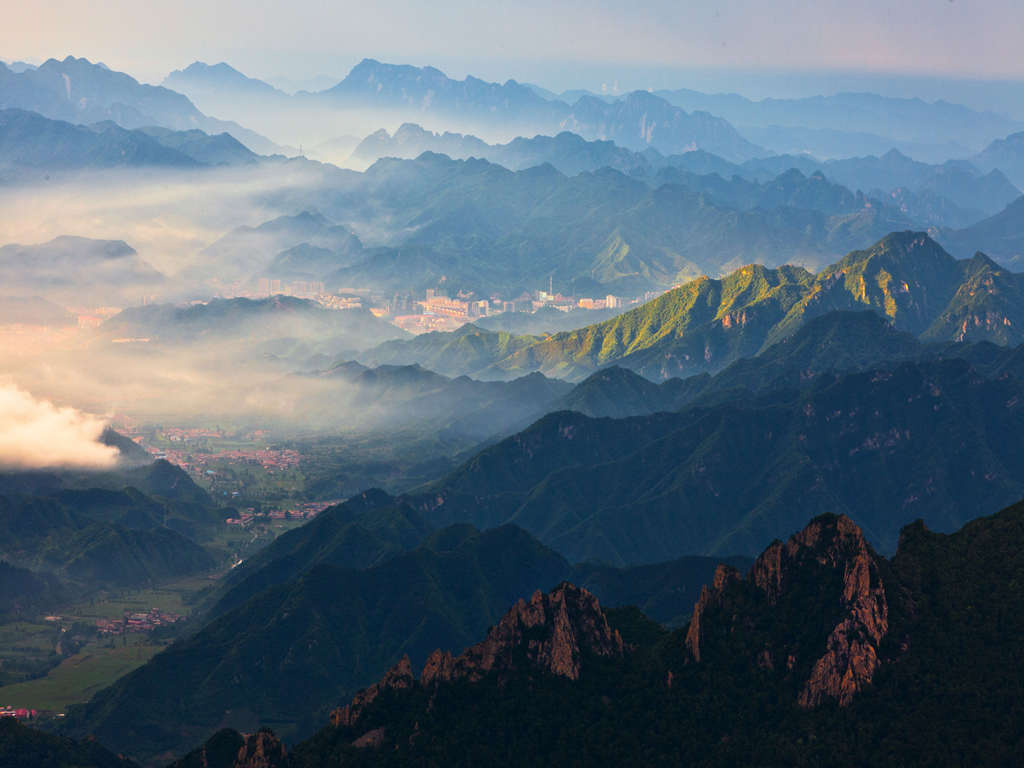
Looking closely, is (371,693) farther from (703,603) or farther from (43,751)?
(43,751)

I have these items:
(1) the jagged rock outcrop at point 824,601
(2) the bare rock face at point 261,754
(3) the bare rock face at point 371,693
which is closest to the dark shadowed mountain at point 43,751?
(2) the bare rock face at point 261,754

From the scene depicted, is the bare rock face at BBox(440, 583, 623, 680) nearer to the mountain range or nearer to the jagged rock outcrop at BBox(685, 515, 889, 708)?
the mountain range

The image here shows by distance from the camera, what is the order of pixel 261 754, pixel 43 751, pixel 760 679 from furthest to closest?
pixel 43 751 → pixel 760 679 → pixel 261 754

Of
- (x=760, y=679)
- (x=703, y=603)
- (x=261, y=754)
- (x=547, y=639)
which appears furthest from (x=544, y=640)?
(x=261, y=754)

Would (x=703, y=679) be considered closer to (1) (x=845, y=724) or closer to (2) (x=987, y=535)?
(1) (x=845, y=724)

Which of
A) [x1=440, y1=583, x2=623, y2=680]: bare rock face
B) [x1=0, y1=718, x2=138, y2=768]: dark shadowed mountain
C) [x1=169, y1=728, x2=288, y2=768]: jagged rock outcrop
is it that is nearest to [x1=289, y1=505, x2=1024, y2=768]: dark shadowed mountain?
[x1=440, y1=583, x2=623, y2=680]: bare rock face

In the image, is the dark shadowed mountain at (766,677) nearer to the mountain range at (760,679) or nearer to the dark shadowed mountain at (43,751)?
the mountain range at (760,679)
